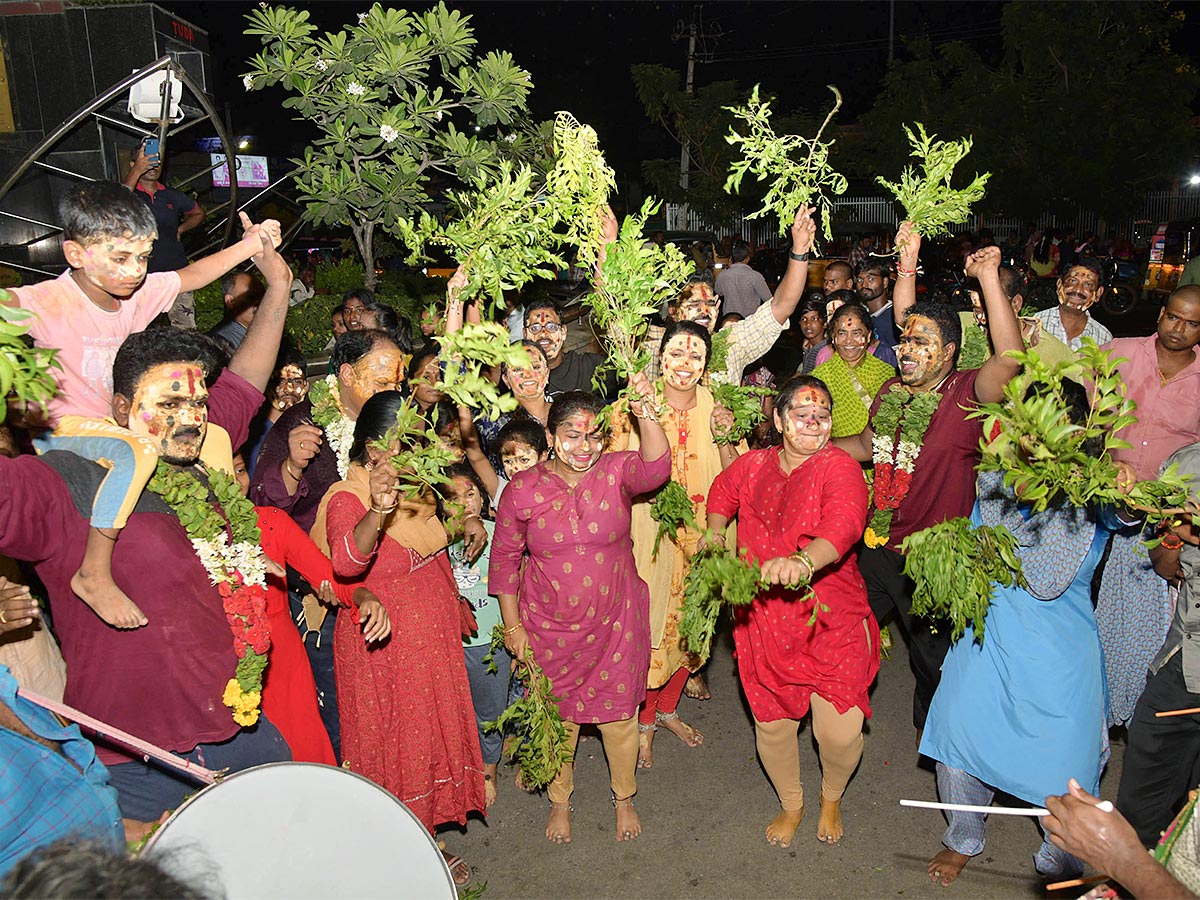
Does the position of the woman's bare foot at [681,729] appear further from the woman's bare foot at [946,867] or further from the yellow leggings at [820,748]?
the woman's bare foot at [946,867]

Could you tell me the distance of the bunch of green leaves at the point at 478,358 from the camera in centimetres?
303

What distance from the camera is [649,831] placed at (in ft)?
15.0

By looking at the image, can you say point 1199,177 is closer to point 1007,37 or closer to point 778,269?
point 1007,37

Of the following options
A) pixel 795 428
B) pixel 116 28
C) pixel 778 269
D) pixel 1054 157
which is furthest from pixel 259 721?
pixel 1054 157

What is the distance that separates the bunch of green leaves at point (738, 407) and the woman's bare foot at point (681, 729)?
165 cm

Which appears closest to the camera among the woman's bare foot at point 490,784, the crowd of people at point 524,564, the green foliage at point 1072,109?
the crowd of people at point 524,564

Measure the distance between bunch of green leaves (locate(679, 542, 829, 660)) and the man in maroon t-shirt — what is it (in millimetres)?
869

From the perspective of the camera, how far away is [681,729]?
536 cm

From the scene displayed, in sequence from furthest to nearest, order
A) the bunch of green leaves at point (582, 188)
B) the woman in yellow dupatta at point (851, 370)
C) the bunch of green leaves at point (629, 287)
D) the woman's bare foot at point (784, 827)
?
1. the woman in yellow dupatta at point (851, 370)
2. the woman's bare foot at point (784, 827)
3. the bunch of green leaves at point (582, 188)
4. the bunch of green leaves at point (629, 287)

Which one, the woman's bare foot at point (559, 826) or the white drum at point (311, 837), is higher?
the white drum at point (311, 837)

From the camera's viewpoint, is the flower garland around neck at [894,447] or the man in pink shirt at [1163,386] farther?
the man in pink shirt at [1163,386]

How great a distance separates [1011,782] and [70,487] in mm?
3699

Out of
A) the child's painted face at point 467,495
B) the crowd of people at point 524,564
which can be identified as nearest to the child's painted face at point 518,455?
the crowd of people at point 524,564

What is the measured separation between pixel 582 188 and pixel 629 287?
531mm
